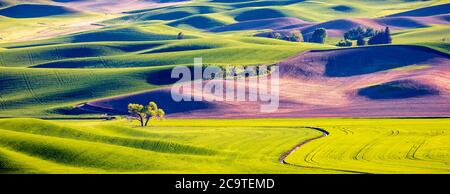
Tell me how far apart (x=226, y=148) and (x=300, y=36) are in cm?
9872

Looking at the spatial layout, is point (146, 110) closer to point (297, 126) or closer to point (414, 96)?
point (297, 126)

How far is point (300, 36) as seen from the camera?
15250cm

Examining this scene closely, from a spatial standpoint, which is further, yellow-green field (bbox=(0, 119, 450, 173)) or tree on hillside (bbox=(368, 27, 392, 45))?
tree on hillside (bbox=(368, 27, 392, 45))

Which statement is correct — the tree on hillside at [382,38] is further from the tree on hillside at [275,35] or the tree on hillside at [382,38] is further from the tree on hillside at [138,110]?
the tree on hillside at [138,110]

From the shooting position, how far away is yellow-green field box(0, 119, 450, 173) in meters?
46.9

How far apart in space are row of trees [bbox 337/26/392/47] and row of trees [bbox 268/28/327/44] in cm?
466

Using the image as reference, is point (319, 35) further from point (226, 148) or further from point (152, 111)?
point (226, 148)

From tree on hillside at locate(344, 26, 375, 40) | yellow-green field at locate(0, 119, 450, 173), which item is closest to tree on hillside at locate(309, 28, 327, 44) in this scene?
tree on hillside at locate(344, 26, 375, 40)

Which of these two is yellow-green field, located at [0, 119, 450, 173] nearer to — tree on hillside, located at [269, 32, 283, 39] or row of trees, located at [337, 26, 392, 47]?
row of trees, located at [337, 26, 392, 47]

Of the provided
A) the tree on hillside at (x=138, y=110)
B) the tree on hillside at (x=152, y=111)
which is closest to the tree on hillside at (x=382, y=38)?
the tree on hillside at (x=152, y=111)


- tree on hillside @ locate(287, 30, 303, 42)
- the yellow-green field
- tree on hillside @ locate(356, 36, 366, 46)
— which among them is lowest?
the yellow-green field

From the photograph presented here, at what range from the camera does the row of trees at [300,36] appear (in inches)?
5842

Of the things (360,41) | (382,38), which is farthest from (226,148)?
(360,41)

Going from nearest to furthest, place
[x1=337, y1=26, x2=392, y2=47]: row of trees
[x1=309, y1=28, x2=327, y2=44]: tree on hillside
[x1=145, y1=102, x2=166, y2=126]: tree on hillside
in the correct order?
[x1=145, y1=102, x2=166, y2=126]: tree on hillside
[x1=337, y1=26, x2=392, y2=47]: row of trees
[x1=309, y1=28, x2=327, y2=44]: tree on hillside
